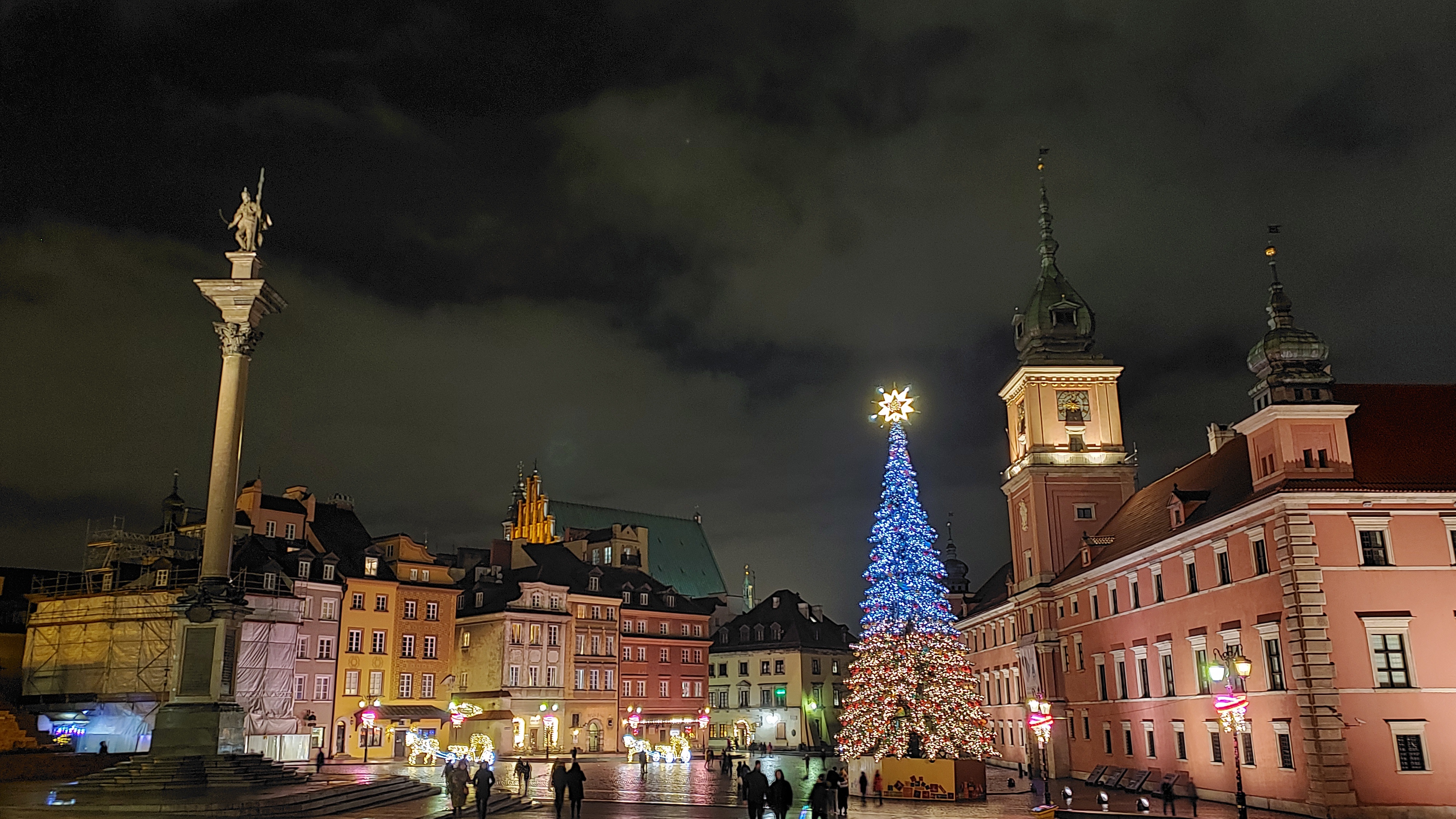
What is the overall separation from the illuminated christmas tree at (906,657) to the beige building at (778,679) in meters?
46.1

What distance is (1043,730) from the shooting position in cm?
4366

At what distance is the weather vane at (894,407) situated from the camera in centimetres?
4481

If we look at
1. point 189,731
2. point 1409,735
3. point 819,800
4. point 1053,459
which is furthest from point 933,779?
point 1053,459

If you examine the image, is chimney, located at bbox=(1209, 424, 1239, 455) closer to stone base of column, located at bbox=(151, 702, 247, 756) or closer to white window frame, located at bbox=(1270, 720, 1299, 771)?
white window frame, located at bbox=(1270, 720, 1299, 771)

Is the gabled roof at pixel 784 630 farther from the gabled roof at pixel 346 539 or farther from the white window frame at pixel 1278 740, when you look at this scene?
the white window frame at pixel 1278 740

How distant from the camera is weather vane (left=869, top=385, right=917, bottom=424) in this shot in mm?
44812

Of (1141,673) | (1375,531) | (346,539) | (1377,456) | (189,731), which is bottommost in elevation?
(189,731)

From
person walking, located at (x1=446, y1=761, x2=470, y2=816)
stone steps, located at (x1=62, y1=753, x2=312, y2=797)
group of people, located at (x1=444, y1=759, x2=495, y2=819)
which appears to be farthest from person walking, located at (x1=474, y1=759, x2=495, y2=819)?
stone steps, located at (x1=62, y1=753, x2=312, y2=797)

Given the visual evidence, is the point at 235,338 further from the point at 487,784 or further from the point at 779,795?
the point at 779,795

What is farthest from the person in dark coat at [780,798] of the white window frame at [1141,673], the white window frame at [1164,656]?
the white window frame at [1141,673]

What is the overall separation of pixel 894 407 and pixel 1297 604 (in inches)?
646

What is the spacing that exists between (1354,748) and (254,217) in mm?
36265

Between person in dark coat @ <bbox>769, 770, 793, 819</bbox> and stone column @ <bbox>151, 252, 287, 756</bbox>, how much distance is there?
14.4 meters

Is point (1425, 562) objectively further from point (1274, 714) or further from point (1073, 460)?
point (1073, 460)
